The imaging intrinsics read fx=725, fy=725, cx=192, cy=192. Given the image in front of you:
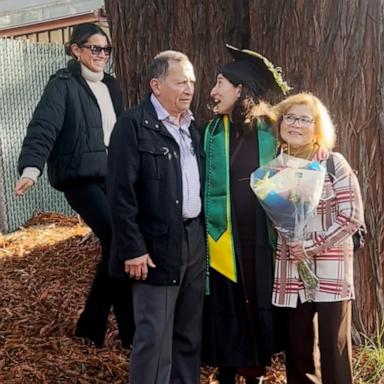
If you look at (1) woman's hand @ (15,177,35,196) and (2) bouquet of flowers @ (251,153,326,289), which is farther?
(1) woman's hand @ (15,177,35,196)

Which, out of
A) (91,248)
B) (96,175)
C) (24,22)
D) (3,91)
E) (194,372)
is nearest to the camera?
(194,372)

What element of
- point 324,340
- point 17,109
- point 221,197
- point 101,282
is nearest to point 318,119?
point 221,197

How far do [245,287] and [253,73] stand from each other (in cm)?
115

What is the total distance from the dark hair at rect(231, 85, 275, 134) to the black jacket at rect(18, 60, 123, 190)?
104cm

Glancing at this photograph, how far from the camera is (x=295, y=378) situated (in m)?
3.86

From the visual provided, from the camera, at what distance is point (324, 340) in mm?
3707

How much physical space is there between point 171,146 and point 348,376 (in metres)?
1.51

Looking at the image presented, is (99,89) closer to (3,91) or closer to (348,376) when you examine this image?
(348,376)

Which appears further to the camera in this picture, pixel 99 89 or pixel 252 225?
pixel 99 89

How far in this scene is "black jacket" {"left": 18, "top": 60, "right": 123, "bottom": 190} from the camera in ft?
14.5

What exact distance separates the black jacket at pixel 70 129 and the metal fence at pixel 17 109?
449 centimetres

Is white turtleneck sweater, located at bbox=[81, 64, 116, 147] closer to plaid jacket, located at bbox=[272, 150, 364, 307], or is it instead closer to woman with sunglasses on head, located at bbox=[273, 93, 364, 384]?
woman with sunglasses on head, located at bbox=[273, 93, 364, 384]

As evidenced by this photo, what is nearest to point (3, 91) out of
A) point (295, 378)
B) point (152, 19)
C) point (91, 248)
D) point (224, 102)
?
point (91, 248)

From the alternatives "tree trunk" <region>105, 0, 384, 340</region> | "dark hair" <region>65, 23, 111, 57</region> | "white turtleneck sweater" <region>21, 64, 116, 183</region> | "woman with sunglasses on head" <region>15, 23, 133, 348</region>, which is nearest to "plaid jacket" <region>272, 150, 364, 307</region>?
"tree trunk" <region>105, 0, 384, 340</region>
